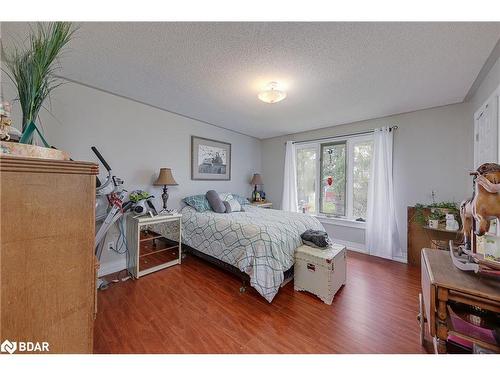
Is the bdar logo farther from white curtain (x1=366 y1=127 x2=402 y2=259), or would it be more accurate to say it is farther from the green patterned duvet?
white curtain (x1=366 y1=127 x2=402 y2=259)

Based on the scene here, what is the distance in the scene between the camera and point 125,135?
2.54 metres

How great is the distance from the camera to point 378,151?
3.03 m

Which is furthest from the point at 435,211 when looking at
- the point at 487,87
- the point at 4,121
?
the point at 4,121

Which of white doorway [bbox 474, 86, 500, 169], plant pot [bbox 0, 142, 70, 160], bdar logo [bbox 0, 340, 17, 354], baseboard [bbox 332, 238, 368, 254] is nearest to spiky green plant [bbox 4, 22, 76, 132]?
plant pot [bbox 0, 142, 70, 160]

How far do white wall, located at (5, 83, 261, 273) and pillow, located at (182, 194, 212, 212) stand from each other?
203 millimetres

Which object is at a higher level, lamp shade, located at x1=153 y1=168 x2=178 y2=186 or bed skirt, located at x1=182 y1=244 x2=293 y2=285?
lamp shade, located at x1=153 y1=168 x2=178 y2=186

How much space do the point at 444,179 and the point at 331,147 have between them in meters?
1.71

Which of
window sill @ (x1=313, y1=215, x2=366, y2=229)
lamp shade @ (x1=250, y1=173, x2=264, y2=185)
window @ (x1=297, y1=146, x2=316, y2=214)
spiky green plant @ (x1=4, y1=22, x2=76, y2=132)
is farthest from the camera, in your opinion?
lamp shade @ (x1=250, y1=173, x2=264, y2=185)

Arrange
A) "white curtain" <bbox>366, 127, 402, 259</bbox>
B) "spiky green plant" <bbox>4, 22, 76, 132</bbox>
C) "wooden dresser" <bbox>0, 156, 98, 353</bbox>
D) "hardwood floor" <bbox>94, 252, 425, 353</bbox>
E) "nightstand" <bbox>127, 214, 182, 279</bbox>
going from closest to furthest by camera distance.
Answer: "wooden dresser" <bbox>0, 156, 98, 353</bbox>, "spiky green plant" <bbox>4, 22, 76, 132</bbox>, "hardwood floor" <bbox>94, 252, 425, 353</bbox>, "nightstand" <bbox>127, 214, 182, 279</bbox>, "white curtain" <bbox>366, 127, 402, 259</bbox>

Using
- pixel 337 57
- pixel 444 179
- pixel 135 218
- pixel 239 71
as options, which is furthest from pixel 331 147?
pixel 135 218

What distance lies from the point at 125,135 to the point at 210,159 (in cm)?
→ 144

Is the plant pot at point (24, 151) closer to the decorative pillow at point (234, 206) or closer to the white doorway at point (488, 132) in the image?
the decorative pillow at point (234, 206)

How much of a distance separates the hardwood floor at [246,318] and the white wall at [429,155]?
4.30ft

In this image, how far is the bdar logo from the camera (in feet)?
2.32
